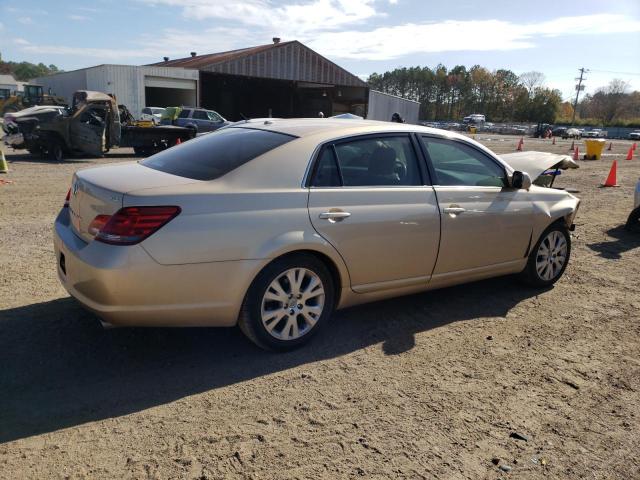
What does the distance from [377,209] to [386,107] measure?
1831 inches

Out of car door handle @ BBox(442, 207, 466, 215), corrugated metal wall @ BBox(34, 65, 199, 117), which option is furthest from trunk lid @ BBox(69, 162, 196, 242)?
corrugated metal wall @ BBox(34, 65, 199, 117)

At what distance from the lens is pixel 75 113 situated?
52.6 ft

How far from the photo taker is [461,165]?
183 inches

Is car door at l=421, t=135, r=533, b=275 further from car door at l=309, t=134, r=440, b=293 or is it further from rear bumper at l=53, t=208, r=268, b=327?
rear bumper at l=53, t=208, r=268, b=327

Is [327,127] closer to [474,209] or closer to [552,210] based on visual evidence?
[474,209]

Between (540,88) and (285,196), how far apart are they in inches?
4339

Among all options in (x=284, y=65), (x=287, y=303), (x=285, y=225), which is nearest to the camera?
(x=285, y=225)

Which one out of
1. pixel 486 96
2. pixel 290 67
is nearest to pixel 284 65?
pixel 290 67

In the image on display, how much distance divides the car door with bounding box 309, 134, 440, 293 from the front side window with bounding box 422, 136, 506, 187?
20cm

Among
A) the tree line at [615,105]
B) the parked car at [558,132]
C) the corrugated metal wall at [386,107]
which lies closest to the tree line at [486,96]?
the tree line at [615,105]

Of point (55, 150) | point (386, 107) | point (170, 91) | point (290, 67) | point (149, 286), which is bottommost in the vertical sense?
point (55, 150)

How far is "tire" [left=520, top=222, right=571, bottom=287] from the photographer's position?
17.1ft

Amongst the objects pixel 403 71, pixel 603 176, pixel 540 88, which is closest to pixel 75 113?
pixel 603 176

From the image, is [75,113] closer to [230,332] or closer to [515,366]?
[230,332]
